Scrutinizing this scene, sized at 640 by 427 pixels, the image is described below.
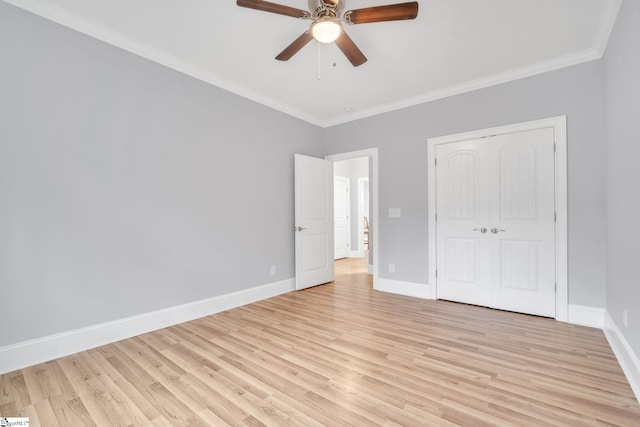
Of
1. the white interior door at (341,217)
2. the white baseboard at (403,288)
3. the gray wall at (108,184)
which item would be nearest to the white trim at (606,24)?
the white baseboard at (403,288)

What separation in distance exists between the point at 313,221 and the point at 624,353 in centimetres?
349

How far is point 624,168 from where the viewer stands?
2098mm

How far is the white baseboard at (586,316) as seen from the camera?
272cm

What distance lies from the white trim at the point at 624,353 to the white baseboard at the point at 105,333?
3473 mm

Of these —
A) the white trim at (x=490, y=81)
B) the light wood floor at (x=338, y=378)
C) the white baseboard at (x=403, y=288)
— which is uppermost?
the white trim at (x=490, y=81)

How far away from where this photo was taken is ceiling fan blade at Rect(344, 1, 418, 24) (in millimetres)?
1791

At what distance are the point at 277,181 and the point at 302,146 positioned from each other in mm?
824

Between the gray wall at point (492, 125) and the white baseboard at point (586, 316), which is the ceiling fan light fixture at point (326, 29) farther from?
the white baseboard at point (586, 316)

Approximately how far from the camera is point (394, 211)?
4.08 m

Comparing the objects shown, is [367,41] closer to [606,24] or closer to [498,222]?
[606,24]

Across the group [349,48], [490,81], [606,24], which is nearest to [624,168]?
[606,24]

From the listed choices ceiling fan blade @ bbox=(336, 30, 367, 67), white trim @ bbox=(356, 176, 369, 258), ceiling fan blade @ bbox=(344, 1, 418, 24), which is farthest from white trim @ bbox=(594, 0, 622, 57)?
white trim @ bbox=(356, 176, 369, 258)

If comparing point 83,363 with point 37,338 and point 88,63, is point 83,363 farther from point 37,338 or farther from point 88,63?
point 88,63

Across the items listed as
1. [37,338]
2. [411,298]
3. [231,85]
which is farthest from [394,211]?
[37,338]
